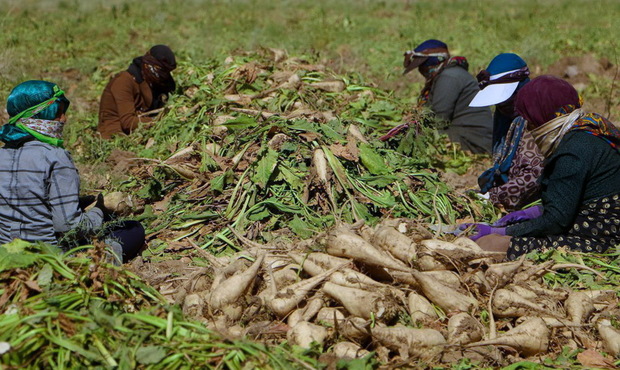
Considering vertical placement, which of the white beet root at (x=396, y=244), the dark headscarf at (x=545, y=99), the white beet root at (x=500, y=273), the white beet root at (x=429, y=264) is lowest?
the white beet root at (x=500, y=273)

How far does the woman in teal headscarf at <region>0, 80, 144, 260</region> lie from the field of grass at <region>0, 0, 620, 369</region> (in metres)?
0.39

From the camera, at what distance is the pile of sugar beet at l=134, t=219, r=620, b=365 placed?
Result: 2.37 m

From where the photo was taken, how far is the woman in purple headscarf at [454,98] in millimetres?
5266

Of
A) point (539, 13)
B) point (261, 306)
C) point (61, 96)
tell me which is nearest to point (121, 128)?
point (61, 96)

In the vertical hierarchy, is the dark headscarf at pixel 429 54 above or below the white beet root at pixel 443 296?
above

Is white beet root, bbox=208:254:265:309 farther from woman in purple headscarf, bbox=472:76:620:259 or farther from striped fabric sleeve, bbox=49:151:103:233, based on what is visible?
woman in purple headscarf, bbox=472:76:620:259

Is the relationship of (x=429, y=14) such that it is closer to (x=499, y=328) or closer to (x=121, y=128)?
(x=121, y=128)

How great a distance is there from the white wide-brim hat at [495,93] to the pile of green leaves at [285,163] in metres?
0.48

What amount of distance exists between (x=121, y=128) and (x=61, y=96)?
96.3 inches

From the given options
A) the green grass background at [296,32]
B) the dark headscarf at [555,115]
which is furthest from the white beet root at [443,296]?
the green grass background at [296,32]

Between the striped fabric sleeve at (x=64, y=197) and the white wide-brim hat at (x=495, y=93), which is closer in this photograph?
the striped fabric sleeve at (x=64, y=197)

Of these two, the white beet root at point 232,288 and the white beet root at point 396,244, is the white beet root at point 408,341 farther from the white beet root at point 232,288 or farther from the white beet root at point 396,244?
the white beet root at point 232,288

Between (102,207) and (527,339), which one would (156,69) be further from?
(527,339)

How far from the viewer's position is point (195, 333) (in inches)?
87.4
